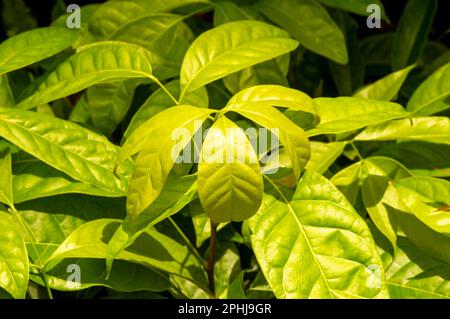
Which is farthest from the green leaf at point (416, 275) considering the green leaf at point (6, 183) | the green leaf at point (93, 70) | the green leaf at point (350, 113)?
the green leaf at point (6, 183)

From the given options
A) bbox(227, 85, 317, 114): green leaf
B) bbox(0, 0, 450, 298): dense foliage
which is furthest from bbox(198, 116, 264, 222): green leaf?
bbox(227, 85, 317, 114): green leaf

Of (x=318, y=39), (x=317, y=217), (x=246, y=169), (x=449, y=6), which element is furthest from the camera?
(x=449, y=6)

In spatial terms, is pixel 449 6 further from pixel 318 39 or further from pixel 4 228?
pixel 4 228

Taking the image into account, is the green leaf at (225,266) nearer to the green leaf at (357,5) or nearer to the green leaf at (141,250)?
the green leaf at (141,250)

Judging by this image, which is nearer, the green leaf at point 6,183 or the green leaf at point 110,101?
the green leaf at point 6,183

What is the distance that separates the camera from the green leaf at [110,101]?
1.33 m

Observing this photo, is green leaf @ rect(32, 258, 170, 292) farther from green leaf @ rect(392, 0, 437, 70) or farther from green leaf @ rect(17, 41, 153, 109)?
green leaf @ rect(392, 0, 437, 70)

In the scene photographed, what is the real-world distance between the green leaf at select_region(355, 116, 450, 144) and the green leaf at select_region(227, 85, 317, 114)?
237 mm

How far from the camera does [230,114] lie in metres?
1.25

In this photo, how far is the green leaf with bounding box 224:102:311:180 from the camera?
3.03 feet

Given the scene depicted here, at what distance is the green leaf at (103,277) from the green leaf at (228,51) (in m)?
0.32

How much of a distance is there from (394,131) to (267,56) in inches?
11.1

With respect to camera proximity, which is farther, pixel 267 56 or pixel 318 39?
pixel 318 39
